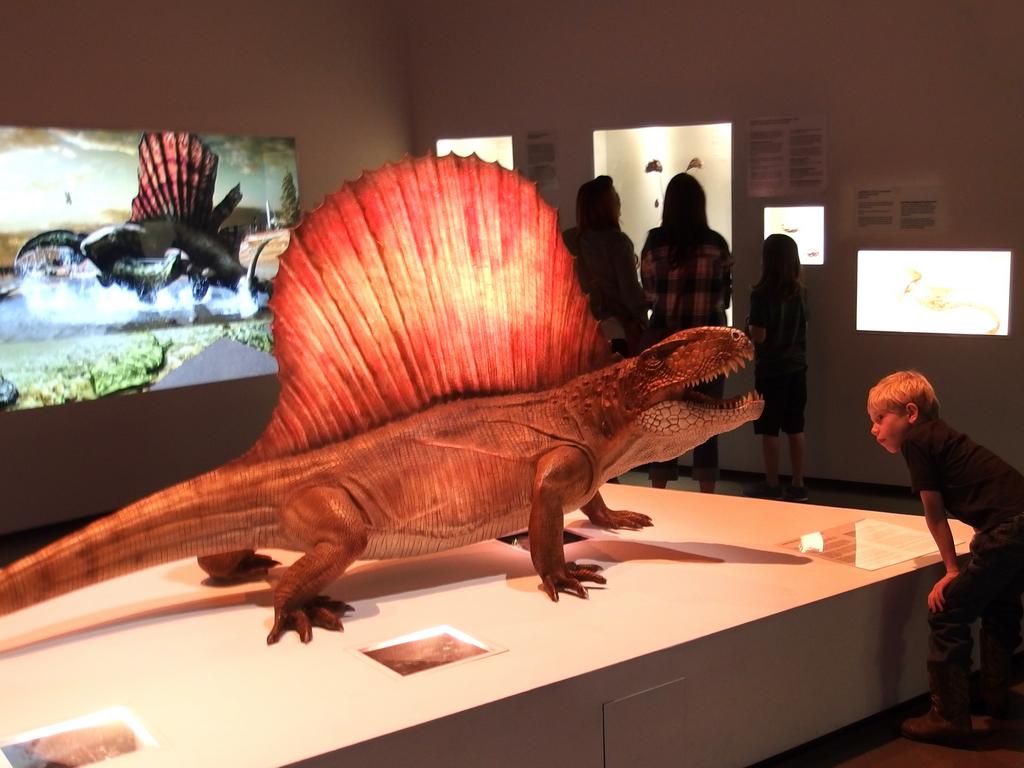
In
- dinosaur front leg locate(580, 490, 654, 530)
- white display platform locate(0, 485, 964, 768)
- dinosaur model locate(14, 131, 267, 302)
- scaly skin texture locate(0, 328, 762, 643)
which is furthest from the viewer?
dinosaur model locate(14, 131, 267, 302)

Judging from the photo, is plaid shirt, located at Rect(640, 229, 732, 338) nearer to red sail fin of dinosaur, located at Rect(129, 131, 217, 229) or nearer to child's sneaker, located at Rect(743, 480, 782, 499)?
child's sneaker, located at Rect(743, 480, 782, 499)

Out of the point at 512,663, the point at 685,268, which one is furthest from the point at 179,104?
the point at 512,663

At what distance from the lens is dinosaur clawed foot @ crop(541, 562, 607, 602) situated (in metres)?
2.93

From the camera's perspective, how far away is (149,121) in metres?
5.45

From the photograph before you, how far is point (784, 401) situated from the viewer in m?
5.23

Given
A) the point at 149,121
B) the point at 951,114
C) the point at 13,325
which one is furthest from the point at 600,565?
the point at 149,121

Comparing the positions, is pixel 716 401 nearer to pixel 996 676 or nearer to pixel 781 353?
pixel 996 676

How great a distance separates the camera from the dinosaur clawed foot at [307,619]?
2.65 metres

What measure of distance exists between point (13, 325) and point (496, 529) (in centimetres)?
309

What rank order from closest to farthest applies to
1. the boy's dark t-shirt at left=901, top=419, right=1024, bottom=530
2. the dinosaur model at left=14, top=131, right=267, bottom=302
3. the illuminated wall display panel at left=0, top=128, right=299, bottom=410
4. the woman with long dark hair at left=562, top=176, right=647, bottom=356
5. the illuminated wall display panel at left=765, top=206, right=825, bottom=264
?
the boy's dark t-shirt at left=901, top=419, right=1024, bottom=530 < the woman with long dark hair at left=562, top=176, right=647, bottom=356 < the illuminated wall display panel at left=0, top=128, right=299, bottom=410 < the illuminated wall display panel at left=765, top=206, right=825, bottom=264 < the dinosaur model at left=14, top=131, right=267, bottom=302

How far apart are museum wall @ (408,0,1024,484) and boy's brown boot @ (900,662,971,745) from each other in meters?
2.20

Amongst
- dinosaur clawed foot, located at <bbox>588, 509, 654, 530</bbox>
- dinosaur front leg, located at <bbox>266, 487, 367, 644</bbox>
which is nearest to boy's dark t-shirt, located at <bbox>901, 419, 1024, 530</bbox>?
dinosaur clawed foot, located at <bbox>588, 509, 654, 530</bbox>

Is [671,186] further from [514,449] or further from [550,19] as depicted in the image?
[514,449]

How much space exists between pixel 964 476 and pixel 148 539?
2041 millimetres
